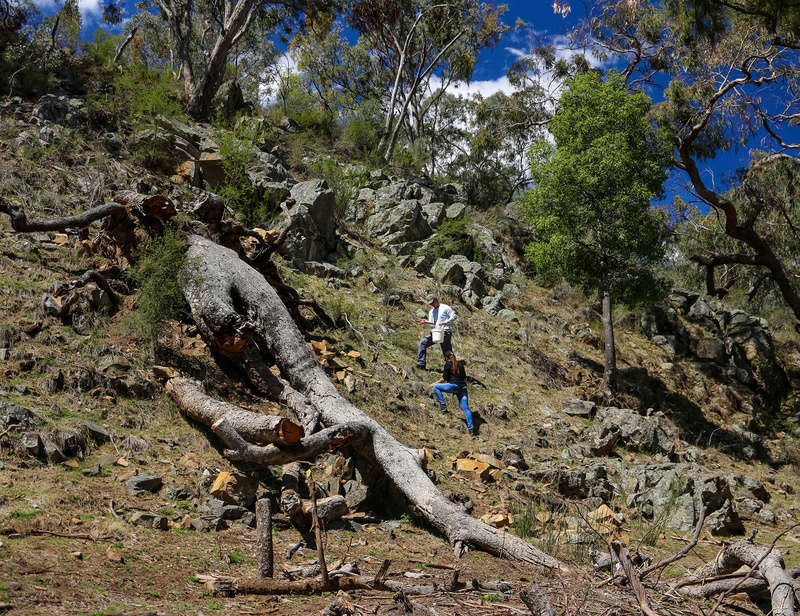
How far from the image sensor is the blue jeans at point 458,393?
8344 millimetres

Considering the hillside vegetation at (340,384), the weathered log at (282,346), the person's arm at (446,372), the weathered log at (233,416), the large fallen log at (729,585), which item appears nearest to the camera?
the large fallen log at (729,585)

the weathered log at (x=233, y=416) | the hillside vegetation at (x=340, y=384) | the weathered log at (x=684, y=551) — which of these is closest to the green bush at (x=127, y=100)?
the hillside vegetation at (x=340, y=384)

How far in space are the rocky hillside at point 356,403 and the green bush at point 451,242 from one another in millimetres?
80

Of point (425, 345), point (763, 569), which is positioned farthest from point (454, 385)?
point (763, 569)

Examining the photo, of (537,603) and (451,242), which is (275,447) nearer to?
(537,603)

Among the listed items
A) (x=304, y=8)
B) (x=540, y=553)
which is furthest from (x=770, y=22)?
(x=304, y=8)

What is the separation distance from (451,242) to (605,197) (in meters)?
4.12

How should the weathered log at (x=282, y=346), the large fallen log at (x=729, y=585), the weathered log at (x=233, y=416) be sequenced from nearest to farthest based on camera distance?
the large fallen log at (x=729, y=585) → the weathered log at (x=233, y=416) → the weathered log at (x=282, y=346)

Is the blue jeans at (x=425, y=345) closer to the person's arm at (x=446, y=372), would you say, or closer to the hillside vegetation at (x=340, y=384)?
the hillside vegetation at (x=340, y=384)

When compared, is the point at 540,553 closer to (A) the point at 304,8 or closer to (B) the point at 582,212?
(B) the point at 582,212

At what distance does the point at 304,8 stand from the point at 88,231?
13853mm

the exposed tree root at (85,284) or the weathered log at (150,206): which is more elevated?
the weathered log at (150,206)

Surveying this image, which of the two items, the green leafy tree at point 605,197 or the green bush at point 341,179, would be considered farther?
the green bush at point 341,179

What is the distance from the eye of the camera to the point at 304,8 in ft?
62.0
